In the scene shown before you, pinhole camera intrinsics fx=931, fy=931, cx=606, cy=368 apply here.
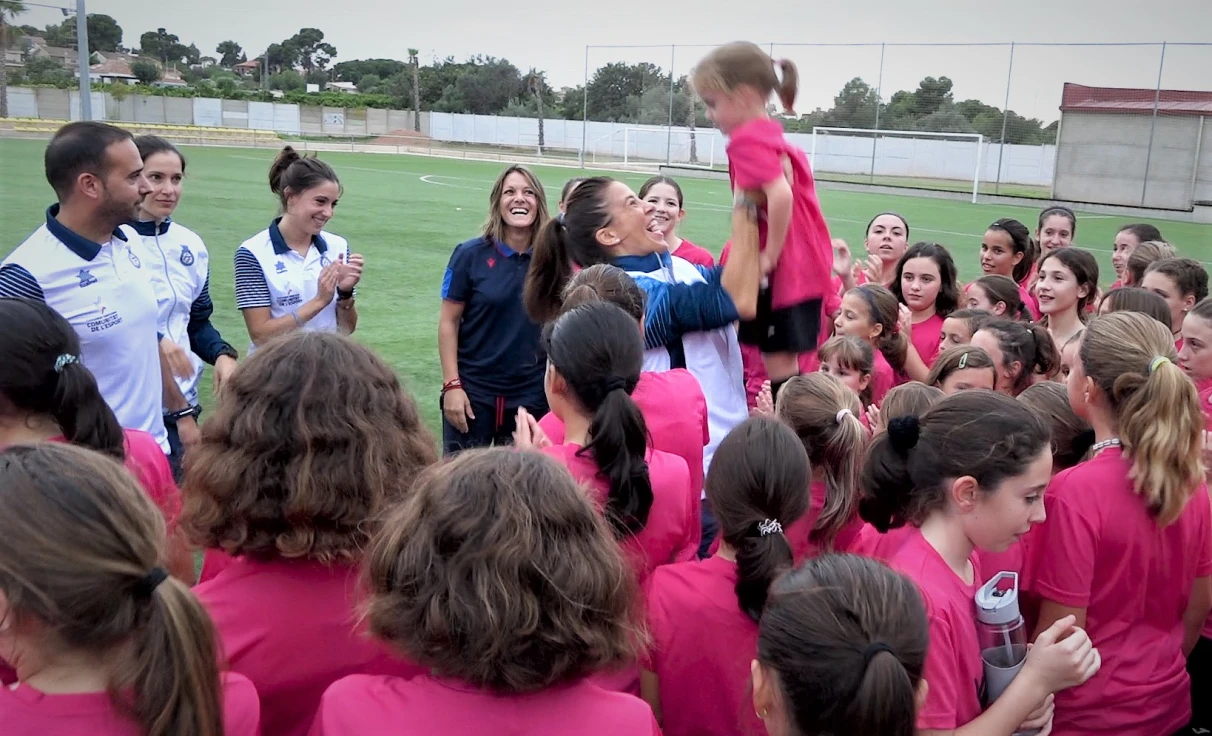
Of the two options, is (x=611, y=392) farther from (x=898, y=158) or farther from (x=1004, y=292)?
(x=898, y=158)

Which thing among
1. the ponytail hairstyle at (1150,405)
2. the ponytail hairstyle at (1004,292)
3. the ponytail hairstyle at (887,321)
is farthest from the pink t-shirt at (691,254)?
the ponytail hairstyle at (1150,405)

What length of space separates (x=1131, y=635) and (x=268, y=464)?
88.5 inches

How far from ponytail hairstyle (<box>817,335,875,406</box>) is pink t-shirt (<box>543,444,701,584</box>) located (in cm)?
177

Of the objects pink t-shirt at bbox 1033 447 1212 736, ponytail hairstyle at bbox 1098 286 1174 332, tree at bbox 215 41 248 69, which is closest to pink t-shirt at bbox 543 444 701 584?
pink t-shirt at bbox 1033 447 1212 736

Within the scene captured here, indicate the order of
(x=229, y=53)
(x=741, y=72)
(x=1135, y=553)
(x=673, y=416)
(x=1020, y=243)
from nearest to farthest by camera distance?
(x=1135, y=553) < (x=673, y=416) < (x=741, y=72) < (x=1020, y=243) < (x=229, y=53)

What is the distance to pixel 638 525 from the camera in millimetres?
2479

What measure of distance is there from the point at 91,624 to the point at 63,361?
1197mm

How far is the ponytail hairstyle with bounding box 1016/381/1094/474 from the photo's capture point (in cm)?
300

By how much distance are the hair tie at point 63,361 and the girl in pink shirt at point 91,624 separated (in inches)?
39.0

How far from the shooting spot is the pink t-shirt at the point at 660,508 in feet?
8.06

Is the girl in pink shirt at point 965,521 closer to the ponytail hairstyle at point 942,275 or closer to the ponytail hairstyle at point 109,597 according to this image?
the ponytail hairstyle at point 109,597

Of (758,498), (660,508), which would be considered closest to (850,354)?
(660,508)

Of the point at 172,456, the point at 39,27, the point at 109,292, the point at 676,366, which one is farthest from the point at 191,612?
the point at 39,27

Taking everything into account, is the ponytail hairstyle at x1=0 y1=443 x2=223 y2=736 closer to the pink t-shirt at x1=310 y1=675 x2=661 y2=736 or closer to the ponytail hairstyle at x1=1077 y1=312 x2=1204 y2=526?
the pink t-shirt at x1=310 y1=675 x2=661 y2=736
